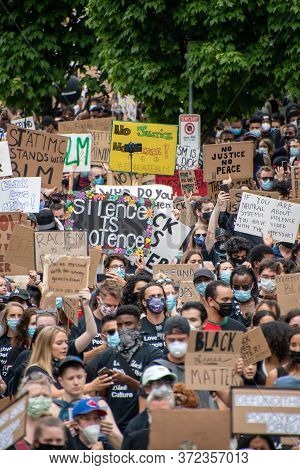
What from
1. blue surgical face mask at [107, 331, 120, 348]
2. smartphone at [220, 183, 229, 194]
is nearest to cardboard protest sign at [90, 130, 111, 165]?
smartphone at [220, 183, 229, 194]

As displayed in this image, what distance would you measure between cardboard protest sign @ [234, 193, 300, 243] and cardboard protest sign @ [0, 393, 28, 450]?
8.39 m

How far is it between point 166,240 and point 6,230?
1581 millimetres

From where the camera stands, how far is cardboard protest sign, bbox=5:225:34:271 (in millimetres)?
16641

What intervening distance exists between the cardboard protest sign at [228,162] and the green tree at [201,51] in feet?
14.0

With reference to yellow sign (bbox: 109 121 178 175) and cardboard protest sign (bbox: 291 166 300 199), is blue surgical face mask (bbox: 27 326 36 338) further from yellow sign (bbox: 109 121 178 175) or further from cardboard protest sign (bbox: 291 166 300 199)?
yellow sign (bbox: 109 121 178 175)

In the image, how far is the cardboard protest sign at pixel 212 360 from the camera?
11344mm

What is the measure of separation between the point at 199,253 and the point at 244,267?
73.1 inches

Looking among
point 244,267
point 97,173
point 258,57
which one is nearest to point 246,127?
point 258,57

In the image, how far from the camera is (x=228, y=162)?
2020cm

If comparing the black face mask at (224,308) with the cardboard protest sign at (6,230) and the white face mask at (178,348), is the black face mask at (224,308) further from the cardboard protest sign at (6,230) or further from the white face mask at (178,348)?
the cardboard protest sign at (6,230)

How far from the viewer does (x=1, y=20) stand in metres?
29.8

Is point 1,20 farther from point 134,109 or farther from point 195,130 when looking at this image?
point 195,130

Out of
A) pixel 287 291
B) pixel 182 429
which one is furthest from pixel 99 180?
pixel 182 429

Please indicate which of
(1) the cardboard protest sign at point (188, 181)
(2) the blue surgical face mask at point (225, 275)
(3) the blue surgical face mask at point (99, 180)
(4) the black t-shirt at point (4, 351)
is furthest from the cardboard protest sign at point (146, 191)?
(4) the black t-shirt at point (4, 351)
